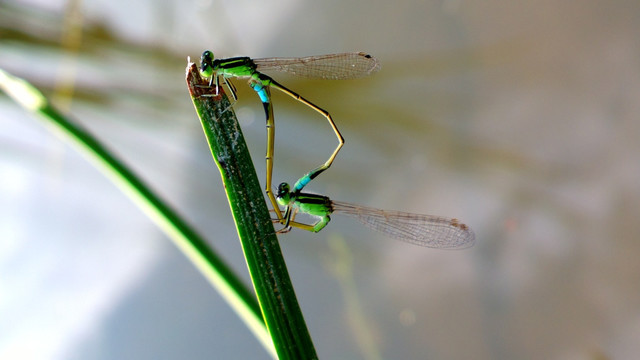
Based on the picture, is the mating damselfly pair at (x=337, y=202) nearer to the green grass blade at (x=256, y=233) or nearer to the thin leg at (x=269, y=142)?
the thin leg at (x=269, y=142)

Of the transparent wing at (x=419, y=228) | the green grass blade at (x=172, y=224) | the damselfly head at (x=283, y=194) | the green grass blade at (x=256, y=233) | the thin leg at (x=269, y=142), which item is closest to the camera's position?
the green grass blade at (x=256, y=233)

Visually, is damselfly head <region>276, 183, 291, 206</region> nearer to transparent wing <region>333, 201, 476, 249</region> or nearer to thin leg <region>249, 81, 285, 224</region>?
thin leg <region>249, 81, 285, 224</region>

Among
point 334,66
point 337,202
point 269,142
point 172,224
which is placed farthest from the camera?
point 334,66

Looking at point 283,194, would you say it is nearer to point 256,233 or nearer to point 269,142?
point 269,142

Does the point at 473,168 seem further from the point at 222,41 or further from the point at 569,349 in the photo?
the point at 222,41

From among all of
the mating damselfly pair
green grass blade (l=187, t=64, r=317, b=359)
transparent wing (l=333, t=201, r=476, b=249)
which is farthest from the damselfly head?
green grass blade (l=187, t=64, r=317, b=359)

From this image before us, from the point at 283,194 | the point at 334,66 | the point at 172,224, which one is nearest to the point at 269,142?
the point at 283,194

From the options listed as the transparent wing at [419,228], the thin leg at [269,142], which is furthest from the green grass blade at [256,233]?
the transparent wing at [419,228]
